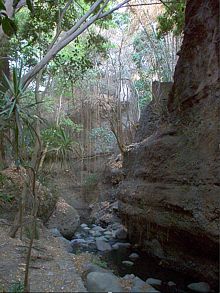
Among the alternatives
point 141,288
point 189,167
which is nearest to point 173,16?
point 189,167

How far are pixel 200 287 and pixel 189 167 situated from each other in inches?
61.6

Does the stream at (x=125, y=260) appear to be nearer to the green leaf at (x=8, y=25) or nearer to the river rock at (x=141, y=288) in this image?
the river rock at (x=141, y=288)

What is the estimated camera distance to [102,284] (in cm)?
305

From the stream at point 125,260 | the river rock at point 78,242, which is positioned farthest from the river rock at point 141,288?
the river rock at point 78,242

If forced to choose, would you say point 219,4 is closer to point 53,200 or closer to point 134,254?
point 134,254

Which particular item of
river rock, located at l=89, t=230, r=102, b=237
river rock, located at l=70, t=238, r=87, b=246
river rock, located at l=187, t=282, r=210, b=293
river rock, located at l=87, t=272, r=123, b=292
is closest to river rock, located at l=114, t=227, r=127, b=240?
river rock, located at l=89, t=230, r=102, b=237

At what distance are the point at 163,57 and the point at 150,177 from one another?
16.4ft

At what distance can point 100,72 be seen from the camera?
524 inches

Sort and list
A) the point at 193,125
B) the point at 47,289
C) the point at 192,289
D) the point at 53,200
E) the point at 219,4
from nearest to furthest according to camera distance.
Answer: the point at 47,289
the point at 192,289
the point at 219,4
the point at 193,125
the point at 53,200

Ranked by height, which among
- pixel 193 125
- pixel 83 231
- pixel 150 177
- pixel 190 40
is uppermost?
pixel 190 40

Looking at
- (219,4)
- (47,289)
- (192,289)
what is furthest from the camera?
(219,4)

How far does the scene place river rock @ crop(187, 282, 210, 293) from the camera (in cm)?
394

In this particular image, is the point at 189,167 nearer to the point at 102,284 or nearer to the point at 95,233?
the point at 102,284

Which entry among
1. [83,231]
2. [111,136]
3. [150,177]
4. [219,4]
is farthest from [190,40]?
[111,136]
